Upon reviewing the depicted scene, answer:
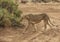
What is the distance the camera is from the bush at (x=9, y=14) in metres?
10.9

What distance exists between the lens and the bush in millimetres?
10914

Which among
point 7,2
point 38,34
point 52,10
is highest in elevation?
point 7,2

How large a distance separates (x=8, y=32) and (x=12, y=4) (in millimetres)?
2253

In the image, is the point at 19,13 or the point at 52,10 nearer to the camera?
the point at 19,13

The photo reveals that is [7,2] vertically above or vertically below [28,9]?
above

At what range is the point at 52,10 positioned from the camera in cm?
1667

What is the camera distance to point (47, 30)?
10.4 meters

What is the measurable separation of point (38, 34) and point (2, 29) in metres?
1.80

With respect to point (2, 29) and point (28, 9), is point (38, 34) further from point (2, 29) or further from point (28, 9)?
point (28, 9)

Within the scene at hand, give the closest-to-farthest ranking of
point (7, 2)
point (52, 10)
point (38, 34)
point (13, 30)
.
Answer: point (38, 34) → point (13, 30) → point (7, 2) → point (52, 10)

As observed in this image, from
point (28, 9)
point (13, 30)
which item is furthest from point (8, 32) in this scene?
point (28, 9)

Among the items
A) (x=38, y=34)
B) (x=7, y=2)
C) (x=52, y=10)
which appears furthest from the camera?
(x=52, y=10)

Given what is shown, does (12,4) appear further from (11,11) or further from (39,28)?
(39,28)

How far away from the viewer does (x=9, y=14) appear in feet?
37.5
